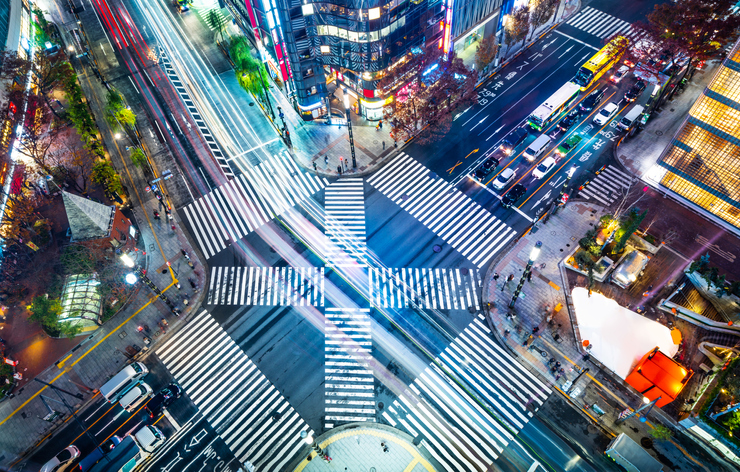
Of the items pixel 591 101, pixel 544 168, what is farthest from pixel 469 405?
pixel 591 101

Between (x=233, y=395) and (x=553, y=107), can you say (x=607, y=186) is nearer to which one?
(x=553, y=107)

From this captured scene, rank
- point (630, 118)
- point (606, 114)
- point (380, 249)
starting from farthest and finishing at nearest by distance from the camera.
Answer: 1. point (606, 114)
2. point (630, 118)
3. point (380, 249)

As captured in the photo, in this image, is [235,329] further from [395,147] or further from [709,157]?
[709,157]

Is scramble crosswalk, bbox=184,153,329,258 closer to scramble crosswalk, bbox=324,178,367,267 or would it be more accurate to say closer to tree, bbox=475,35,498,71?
scramble crosswalk, bbox=324,178,367,267

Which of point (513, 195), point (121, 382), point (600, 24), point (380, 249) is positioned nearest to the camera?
point (121, 382)

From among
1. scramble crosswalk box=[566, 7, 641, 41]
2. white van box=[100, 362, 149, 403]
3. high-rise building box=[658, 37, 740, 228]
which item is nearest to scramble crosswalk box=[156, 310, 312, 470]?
white van box=[100, 362, 149, 403]

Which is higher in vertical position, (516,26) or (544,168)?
(516,26)
